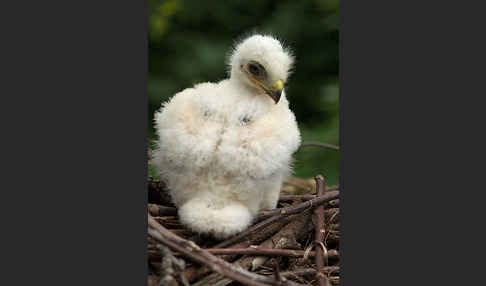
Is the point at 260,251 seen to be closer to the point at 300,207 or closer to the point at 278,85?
the point at 300,207

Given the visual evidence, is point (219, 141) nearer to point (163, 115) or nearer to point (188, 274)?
point (163, 115)

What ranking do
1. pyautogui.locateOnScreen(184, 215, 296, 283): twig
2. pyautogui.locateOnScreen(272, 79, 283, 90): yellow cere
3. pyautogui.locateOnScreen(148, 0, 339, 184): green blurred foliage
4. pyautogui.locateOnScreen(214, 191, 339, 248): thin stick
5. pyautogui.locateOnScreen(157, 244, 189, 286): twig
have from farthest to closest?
1. pyautogui.locateOnScreen(148, 0, 339, 184): green blurred foliage
2. pyautogui.locateOnScreen(272, 79, 283, 90): yellow cere
3. pyautogui.locateOnScreen(214, 191, 339, 248): thin stick
4. pyautogui.locateOnScreen(184, 215, 296, 283): twig
5. pyautogui.locateOnScreen(157, 244, 189, 286): twig

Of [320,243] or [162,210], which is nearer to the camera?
[320,243]

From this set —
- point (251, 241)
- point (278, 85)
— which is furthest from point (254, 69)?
point (251, 241)

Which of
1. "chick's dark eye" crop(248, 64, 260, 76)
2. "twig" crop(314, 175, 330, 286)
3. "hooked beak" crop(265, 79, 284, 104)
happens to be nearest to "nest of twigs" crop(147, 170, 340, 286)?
"twig" crop(314, 175, 330, 286)

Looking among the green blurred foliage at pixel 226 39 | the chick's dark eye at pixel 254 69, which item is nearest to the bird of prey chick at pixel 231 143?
the chick's dark eye at pixel 254 69

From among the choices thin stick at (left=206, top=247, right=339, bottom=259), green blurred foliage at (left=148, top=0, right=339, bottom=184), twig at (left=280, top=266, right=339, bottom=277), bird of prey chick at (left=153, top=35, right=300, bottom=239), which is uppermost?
green blurred foliage at (left=148, top=0, right=339, bottom=184)

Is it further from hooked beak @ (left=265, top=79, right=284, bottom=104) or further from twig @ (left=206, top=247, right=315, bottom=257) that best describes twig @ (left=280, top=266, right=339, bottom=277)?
hooked beak @ (left=265, top=79, right=284, bottom=104)
